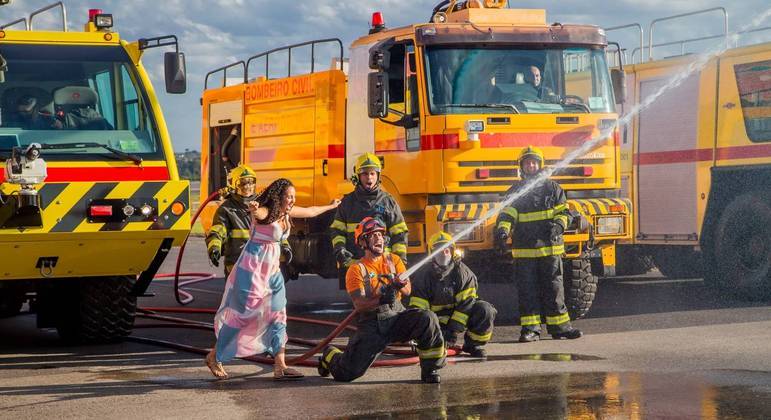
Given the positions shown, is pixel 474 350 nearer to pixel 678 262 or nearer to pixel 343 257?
pixel 343 257

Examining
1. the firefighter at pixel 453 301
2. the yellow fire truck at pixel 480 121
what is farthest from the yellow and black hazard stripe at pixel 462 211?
the firefighter at pixel 453 301

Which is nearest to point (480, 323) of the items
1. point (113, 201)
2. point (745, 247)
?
point (113, 201)

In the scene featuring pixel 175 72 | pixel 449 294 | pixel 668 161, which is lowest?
pixel 449 294

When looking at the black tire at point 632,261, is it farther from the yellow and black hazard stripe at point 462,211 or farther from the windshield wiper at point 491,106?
the yellow and black hazard stripe at point 462,211

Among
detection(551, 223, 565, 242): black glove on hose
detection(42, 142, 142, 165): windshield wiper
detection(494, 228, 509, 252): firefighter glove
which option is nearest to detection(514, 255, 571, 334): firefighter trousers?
detection(551, 223, 565, 242): black glove on hose

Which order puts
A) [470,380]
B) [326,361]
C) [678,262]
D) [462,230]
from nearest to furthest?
[470,380] → [326,361] → [462,230] → [678,262]

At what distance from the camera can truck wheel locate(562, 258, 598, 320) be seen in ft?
40.5

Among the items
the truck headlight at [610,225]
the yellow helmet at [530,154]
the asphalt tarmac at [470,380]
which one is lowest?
the asphalt tarmac at [470,380]

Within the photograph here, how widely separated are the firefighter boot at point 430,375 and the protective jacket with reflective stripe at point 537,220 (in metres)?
2.76

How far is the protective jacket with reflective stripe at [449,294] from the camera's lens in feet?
32.2

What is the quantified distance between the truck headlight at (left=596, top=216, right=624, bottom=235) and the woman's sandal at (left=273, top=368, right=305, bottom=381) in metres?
4.47

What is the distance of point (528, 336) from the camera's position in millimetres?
11008

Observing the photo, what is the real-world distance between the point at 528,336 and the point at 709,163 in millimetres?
4624

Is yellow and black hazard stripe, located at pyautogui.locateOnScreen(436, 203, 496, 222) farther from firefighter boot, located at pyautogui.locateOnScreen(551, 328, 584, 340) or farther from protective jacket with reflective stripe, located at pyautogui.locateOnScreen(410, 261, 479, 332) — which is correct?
protective jacket with reflective stripe, located at pyautogui.locateOnScreen(410, 261, 479, 332)
